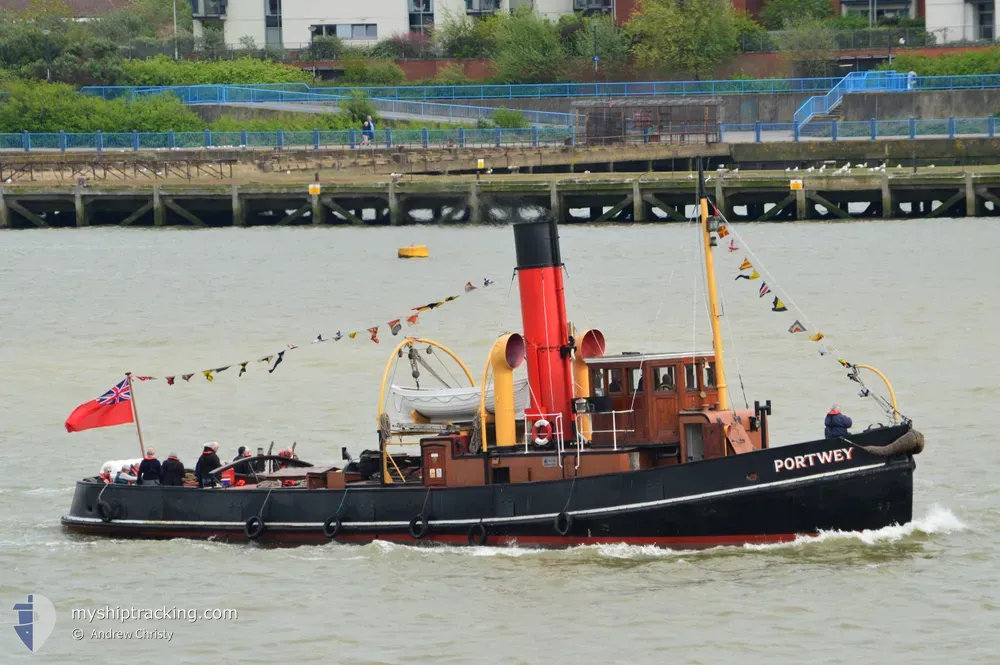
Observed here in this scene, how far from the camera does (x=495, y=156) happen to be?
295ft

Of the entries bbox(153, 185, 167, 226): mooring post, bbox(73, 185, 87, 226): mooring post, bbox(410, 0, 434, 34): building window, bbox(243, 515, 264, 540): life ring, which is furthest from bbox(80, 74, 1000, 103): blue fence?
bbox(243, 515, 264, 540): life ring

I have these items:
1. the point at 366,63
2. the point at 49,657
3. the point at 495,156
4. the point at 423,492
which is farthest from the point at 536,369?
the point at 366,63

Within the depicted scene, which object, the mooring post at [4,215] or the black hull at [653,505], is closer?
the black hull at [653,505]

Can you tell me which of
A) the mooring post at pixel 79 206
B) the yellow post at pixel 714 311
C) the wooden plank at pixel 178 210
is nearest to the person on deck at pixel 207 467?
the yellow post at pixel 714 311

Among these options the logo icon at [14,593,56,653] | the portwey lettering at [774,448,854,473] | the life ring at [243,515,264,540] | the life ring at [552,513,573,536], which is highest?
the portwey lettering at [774,448,854,473]

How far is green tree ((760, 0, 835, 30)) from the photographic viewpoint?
112812 millimetres

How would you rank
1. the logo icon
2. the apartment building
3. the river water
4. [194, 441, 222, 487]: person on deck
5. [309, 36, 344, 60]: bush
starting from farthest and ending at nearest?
1. the apartment building
2. [309, 36, 344, 60]: bush
3. [194, 441, 222, 487]: person on deck
4. the logo icon
5. the river water

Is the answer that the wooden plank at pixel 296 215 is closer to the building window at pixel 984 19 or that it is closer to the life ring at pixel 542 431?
the building window at pixel 984 19

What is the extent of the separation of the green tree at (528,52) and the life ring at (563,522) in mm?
89376

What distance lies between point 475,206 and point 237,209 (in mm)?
11264

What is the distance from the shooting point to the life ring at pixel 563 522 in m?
24.7

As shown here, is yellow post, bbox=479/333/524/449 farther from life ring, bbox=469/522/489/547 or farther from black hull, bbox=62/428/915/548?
life ring, bbox=469/522/489/547

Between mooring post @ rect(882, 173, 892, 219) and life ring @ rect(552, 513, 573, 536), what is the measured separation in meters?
55.3

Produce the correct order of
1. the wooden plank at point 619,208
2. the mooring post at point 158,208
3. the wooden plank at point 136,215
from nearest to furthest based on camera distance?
the wooden plank at point 619,208 < the mooring post at point 158,208 < the wooden plank at point 136,215
